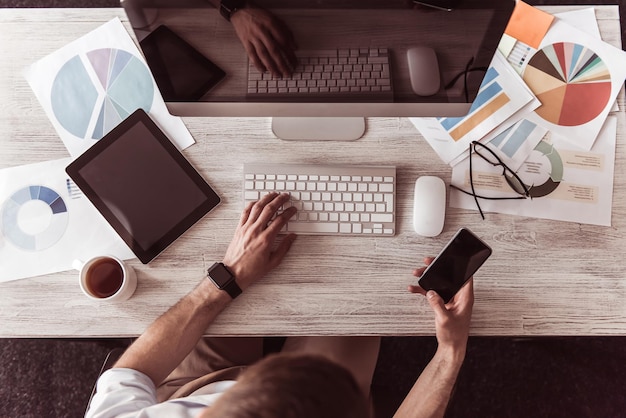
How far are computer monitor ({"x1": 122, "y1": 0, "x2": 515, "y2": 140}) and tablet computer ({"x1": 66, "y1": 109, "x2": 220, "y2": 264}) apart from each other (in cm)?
14

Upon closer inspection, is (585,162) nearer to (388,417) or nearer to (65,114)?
(388,417)

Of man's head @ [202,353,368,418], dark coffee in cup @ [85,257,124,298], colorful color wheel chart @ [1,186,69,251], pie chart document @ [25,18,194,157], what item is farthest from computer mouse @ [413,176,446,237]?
colorful color wheel chart @ [1,186,69,251]

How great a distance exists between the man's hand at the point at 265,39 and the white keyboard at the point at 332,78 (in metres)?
0.02

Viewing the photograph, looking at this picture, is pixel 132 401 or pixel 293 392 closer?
pixel 293 392

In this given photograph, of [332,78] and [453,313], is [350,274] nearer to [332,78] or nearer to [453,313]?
[453,313]

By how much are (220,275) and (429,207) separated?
421mm

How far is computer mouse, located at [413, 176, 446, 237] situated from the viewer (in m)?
0.95

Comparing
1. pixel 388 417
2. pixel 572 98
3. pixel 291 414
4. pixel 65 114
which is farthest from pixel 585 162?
pixel 65 114

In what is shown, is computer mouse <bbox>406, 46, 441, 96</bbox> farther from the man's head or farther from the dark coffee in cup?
the dark coffee in cup

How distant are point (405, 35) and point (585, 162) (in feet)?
1.65

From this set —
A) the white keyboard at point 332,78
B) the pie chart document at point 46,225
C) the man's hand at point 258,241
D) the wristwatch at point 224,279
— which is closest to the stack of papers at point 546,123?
the white keyboard at point 332,78

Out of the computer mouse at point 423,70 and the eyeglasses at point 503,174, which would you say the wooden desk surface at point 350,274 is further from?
the computer mouse at point 423,70

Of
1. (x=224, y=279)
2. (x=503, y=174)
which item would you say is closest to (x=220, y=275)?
(x=224, y=279)

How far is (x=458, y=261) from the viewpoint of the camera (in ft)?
2.96
